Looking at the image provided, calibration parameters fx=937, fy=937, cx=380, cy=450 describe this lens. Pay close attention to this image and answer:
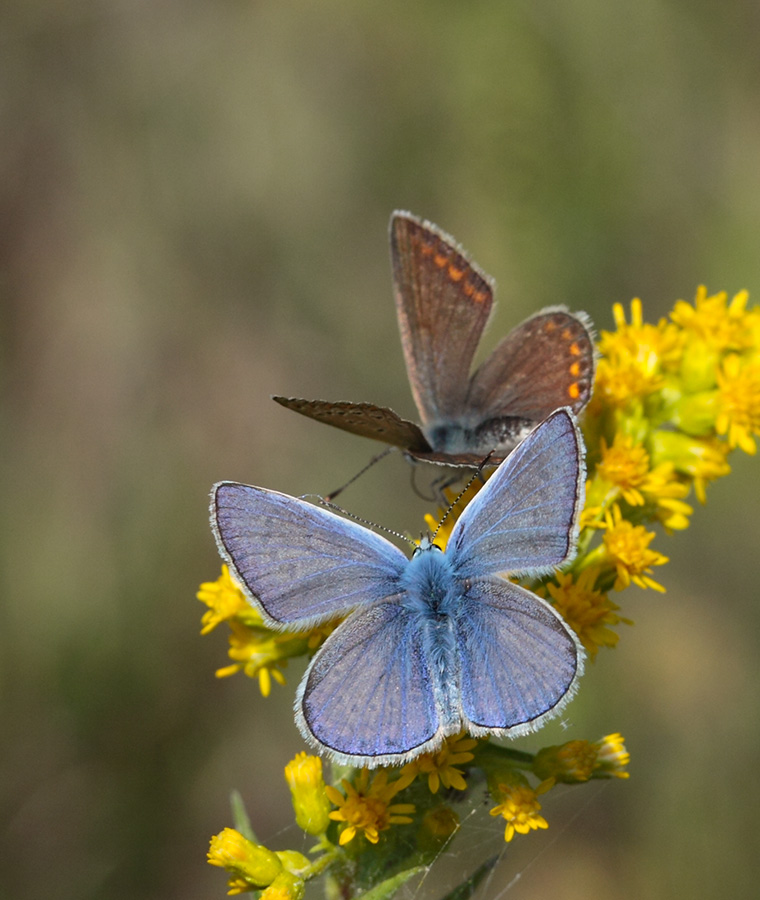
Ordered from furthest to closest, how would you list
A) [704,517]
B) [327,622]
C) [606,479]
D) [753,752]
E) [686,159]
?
[686,159]
[704,517]
[753,752]
[606,479]
[327,622]

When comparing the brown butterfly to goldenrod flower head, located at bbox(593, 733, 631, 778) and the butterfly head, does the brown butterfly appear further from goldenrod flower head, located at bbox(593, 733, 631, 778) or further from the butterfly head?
goldenrod flower head, located at bbox(593, 733, 631, 778)

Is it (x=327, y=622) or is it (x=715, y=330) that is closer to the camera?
(x=327, y=622)

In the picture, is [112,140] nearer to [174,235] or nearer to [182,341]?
[174,235]

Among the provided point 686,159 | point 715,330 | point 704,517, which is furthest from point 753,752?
point 686,159

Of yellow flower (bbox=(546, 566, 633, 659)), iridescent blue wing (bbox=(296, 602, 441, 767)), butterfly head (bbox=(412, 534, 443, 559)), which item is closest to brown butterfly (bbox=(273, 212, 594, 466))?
butterfly head (bbox=(412, 534, 443, 559))

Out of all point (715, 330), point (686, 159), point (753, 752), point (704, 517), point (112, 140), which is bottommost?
point (753, 752)

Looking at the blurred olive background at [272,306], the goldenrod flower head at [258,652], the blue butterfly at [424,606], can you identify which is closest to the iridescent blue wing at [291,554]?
the blue butterfly at [424,606]

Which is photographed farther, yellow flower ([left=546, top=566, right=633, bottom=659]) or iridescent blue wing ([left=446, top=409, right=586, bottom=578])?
yellow flower ([left=546, top=566, right=633, bottom=659])

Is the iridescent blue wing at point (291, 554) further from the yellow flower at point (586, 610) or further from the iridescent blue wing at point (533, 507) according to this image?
the yellow flower at point (586, 610)
